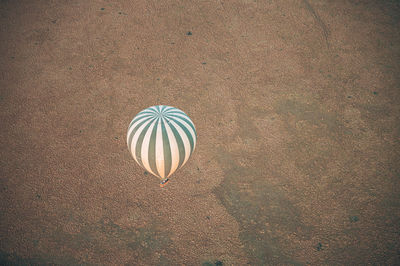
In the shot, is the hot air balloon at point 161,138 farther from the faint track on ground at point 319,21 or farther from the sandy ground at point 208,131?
the faint track on ground at point 319,21

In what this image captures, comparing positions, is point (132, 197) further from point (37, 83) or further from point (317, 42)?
point (317, 42)

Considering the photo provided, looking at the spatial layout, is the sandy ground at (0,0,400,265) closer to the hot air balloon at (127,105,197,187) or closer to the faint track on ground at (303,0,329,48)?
the faint track on ground at (303,0,329,48)

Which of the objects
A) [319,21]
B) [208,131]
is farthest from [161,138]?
[319,21]

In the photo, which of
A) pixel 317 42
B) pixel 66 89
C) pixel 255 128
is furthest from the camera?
pixel 317 42

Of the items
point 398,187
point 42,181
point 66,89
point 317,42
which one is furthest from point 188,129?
point 317,42

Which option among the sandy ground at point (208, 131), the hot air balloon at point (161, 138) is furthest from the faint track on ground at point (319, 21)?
the hot air balloon at point (161, 138)
